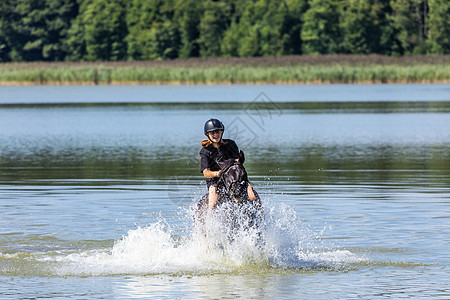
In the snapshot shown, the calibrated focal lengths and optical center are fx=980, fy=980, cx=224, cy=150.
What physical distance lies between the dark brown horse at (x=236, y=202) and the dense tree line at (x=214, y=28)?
89066 millimetres

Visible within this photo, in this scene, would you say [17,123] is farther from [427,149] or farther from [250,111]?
[427,149]

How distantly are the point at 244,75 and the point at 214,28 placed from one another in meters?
40.7

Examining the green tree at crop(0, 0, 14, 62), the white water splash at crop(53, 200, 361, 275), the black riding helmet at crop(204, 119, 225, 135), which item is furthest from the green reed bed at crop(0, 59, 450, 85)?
the black riding helmet at crop(204, 119, 225, 135)

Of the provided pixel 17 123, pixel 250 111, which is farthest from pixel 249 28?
pixel 17 123

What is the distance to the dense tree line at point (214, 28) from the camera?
10219 cm

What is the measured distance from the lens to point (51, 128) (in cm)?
3900

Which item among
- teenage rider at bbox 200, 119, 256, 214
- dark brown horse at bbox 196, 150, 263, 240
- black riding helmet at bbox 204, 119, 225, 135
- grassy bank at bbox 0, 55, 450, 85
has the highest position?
black riding helmet at bbox 204, 119, 225, 135

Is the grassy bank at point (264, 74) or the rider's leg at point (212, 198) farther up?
the rider's leg at point (212, 198)

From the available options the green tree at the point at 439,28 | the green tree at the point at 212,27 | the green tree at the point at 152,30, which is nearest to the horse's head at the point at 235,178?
the green tree at the point at 439,28

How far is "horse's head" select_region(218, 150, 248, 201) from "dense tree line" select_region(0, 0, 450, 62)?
8910 centimetres

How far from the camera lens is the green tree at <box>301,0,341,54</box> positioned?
103750mm

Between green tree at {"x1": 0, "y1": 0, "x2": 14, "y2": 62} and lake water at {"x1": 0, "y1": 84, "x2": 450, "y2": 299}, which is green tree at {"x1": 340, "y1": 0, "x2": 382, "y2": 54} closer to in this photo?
green tree at {"x1": 0, "y1": 0, "x2": 14, "y2": 62}

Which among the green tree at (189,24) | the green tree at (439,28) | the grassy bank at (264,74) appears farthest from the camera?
the green tree at (189,24)

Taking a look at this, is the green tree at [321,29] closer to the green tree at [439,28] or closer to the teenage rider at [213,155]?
the green tree at [439,28]
